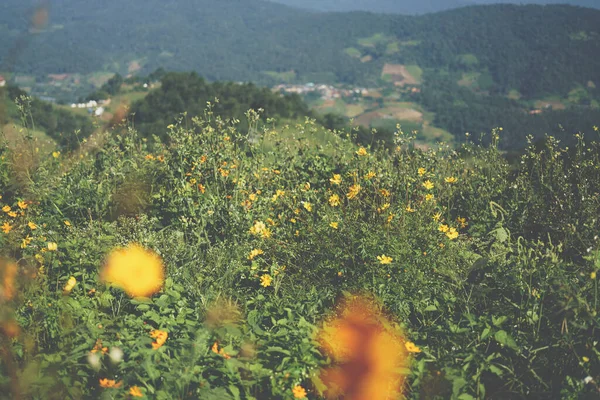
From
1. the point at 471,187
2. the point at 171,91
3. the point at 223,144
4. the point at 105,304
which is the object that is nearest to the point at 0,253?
the point at 105,304

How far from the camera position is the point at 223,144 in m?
5.17

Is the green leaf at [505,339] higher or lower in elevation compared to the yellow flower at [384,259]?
lower

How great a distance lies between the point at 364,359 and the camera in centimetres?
275

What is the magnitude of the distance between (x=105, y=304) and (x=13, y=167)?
9.84ft

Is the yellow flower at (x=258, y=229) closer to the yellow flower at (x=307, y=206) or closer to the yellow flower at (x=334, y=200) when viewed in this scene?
the yellow flower at (x=307, y=206)

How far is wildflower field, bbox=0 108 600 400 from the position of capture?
2643 millimetres

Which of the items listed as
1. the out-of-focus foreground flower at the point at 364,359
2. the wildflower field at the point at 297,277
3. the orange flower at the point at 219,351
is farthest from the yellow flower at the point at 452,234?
the orange flower at the point at 219,351

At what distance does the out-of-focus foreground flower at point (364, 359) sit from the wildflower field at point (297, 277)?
0.01m

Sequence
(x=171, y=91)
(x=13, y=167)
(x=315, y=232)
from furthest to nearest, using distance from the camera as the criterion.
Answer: (x=171, y=91)
(x=13, y=167)
(x=315, y=232)

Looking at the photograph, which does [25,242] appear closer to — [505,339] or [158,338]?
[158,338]

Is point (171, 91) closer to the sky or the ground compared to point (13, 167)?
closer to the ground

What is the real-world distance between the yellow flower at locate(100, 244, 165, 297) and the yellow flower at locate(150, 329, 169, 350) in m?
0.62

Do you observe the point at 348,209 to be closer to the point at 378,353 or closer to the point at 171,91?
the point at 378,353

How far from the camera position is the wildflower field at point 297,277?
2643mm
